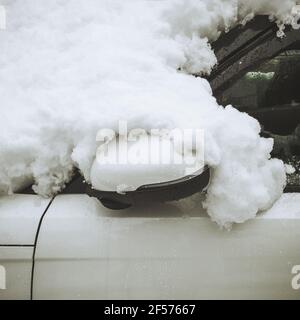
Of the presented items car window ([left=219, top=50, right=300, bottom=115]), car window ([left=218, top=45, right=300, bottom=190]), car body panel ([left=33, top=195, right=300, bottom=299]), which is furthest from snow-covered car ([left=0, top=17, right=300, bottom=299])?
car window ([left=219, top=50, right=300, bottom=115])

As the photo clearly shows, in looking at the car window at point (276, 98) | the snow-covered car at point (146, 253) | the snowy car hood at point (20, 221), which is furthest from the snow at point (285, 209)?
the snowy car hood at point (20, 221)

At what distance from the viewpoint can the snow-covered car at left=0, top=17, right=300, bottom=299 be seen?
152 centimetres

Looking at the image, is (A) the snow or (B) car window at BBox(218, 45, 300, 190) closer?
(A) the snow

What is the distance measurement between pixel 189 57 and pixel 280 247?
826 millimetres

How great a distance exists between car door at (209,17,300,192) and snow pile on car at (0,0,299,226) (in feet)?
0.20

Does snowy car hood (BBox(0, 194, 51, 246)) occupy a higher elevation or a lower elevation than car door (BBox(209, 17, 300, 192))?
lower

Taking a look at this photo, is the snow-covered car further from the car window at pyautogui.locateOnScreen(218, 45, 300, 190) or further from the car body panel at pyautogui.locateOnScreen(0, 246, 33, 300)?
the car window at pyautogui.locateOnScreen(218, 45, 300, 190)

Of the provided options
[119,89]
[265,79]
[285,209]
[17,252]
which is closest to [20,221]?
[17,252]

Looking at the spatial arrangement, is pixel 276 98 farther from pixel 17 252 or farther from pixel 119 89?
pixel 17 252

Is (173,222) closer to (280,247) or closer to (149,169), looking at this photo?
(149,169)

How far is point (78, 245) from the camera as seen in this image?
1533mm

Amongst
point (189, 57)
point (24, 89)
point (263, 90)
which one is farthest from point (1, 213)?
point (263, 90)

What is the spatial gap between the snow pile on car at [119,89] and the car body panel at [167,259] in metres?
0.10

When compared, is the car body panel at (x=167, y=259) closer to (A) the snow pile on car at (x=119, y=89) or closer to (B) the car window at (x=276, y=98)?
(A) the snow pile on car at (x=119, y=89)
